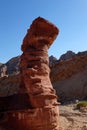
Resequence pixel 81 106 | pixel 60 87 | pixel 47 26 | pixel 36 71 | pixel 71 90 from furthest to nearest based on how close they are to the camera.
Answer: pixel 60 87, pixel 71 90, pixel 81 106, pixel 47 26, pixel 36 71

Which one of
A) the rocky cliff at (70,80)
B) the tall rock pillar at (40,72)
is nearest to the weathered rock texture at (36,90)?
the tall rock pillar at (40,72)

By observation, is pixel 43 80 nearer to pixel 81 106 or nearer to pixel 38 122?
pixel 38 122

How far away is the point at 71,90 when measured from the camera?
5134 centimetres

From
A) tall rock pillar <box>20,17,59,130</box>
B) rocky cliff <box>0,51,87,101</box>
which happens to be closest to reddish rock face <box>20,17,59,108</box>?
tall rock pillar <box>20,17,59,130</box>

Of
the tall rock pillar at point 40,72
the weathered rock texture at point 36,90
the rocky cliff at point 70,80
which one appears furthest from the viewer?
the rocky cliff at point 70,80

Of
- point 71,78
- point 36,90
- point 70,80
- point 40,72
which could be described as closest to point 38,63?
point 40,72

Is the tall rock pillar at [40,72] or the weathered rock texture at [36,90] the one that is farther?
the tall rock pillar at [40,72]

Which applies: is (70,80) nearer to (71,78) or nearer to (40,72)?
(71,78)

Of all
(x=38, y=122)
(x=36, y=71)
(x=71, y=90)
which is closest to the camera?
(x=38, y=122)

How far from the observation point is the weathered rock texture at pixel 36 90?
523 inches

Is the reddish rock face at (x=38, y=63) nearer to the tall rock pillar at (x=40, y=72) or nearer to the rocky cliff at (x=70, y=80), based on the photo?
the tall rock pillar at (x=40, y=72)

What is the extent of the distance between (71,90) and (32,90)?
3820 centimetres

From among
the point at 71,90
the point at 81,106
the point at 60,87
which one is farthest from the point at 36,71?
the point at 60,87

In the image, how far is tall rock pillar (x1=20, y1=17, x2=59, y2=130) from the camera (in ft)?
44.0
